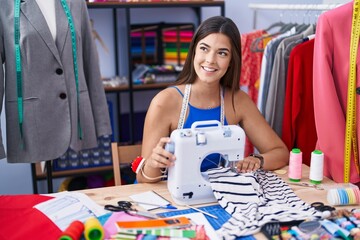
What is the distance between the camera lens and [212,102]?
1.98m

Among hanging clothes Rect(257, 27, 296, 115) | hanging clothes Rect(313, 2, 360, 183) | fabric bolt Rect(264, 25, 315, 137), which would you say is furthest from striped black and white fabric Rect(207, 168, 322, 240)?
hanging clothes Rect(257, 27, 296, 115)

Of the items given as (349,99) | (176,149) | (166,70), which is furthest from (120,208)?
(166,70)

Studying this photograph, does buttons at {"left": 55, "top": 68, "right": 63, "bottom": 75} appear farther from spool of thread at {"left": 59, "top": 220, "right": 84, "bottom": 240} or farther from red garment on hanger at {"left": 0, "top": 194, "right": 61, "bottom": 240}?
spool of thread at {"left": 59, "top": 220, "right": 84, "bottom": 240}

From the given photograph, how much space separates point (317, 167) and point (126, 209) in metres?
0.75

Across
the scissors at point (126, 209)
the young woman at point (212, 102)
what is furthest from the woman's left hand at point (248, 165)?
the scissors at point (126, 209)

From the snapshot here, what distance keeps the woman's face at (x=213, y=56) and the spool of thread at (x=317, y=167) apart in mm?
500

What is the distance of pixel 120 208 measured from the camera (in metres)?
1.48

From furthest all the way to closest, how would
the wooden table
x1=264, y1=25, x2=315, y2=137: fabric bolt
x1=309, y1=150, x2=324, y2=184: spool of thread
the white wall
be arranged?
the white wall, x1=264, y1=25, x2=315, y2=137: fabric bolt, x1=309, y1=150, x2=324, y2=184: spool of thread, the wooden table

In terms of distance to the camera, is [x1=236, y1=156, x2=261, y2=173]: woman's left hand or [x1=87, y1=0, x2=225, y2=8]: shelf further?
[x1=87, y1=0, x2=225, y2=8]: shelf

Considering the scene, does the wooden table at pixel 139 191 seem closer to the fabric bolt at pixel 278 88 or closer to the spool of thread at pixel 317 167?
the spool of thread at pixel 317 167

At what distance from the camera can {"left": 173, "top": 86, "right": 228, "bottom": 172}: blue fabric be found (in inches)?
73.8

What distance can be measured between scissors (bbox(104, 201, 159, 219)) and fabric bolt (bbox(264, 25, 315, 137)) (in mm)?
1176

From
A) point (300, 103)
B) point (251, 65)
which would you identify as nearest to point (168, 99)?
point (300, 103)

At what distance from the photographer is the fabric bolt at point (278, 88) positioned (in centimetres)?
241
